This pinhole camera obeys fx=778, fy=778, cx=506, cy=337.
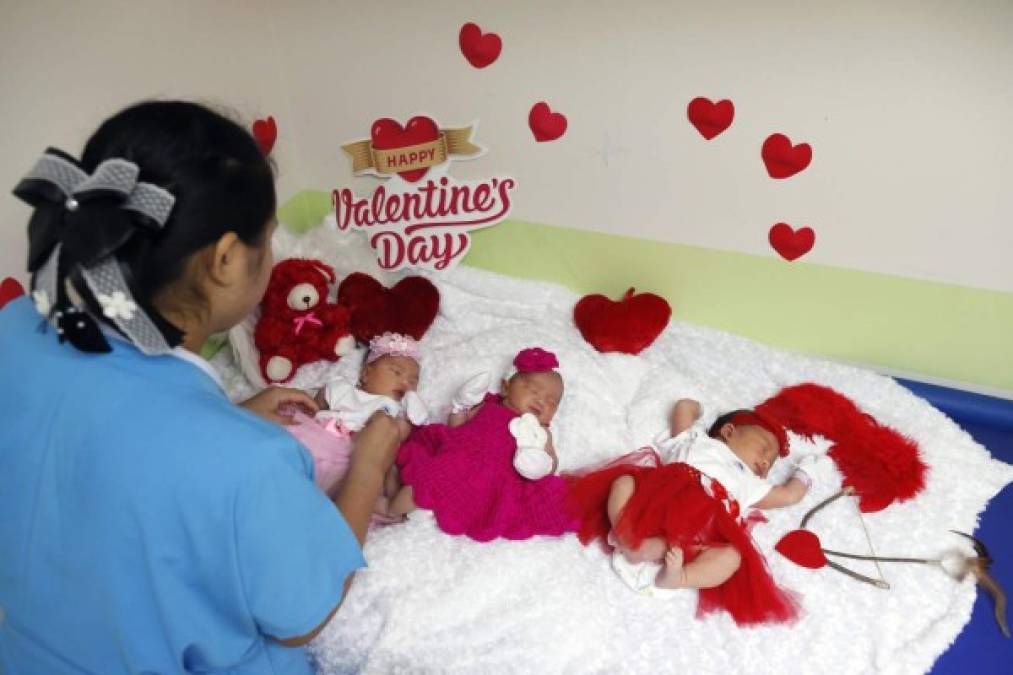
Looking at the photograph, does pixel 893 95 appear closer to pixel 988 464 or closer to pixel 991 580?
pixel 988 464

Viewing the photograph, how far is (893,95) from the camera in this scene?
1412 millimetres

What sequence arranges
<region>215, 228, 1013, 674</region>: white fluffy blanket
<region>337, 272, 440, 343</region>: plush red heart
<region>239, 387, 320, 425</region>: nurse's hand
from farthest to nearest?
<region>337, 272, 440, 343</region>: plush red heart → <region>239, 387, 320, 425</region>: nurse's hand → <region>215, 228, 1013, 674</region>: white fluffy blanket

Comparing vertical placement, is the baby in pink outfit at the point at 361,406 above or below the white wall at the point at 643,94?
below

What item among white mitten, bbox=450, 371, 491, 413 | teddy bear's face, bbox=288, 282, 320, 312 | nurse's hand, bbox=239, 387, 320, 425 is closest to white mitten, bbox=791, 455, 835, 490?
white mitten, bbox=450, 371, 491, 413

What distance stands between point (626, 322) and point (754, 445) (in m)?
0.39

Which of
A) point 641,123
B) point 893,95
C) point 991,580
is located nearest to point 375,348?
point 641,123

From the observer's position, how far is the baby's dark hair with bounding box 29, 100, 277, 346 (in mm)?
786

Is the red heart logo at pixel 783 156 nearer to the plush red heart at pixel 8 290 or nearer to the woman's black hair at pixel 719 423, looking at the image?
the woman's black hair at pixel 719 423

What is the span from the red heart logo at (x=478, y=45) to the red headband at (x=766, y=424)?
0.91 m

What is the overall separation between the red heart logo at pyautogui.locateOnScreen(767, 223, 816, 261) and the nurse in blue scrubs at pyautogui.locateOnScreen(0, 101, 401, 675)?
113 centimetres

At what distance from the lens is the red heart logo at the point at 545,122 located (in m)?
1.66

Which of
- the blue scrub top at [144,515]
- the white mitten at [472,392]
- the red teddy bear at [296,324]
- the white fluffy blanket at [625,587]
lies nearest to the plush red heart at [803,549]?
the white fluffy blanket at [625,587]

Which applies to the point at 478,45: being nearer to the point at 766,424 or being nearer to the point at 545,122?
the point at 545,122

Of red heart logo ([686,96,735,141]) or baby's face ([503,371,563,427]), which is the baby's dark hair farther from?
red heart logo ([686,96,735,141])
